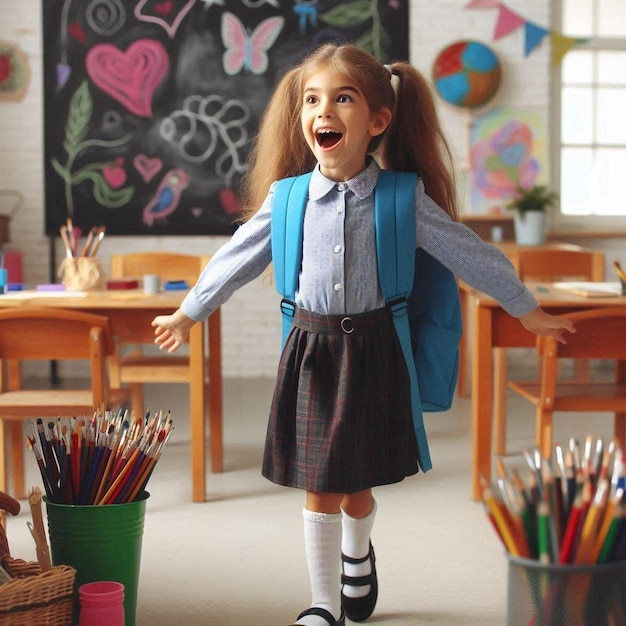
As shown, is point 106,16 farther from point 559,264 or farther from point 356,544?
point 356,544

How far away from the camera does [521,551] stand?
1.47m

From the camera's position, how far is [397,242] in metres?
2.27

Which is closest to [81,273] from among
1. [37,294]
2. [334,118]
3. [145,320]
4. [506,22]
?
[37,294]

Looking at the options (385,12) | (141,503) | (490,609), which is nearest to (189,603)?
(141,503)

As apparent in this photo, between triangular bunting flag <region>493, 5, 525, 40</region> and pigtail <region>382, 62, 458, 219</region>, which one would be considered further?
triangular bunting flag <region>493, 5, 525, 40</region>

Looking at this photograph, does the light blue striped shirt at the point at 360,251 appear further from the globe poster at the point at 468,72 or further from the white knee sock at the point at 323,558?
the globe poster at the point at 468,72

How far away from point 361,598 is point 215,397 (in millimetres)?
1688

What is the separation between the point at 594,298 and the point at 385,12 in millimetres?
3330

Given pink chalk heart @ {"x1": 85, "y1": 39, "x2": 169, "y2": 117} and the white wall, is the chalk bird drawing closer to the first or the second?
the white wall

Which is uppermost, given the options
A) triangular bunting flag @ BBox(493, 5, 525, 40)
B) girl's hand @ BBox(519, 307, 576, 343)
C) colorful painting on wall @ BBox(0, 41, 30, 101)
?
triangular bunting flag @ BBox(493, 5, 525, 40)

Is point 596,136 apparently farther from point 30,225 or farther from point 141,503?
point 141,503

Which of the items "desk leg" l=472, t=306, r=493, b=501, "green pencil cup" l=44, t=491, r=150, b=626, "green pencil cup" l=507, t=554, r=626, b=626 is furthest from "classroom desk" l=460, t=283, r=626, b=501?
"green pencil cup" l=507, t=554, r=626, b=626

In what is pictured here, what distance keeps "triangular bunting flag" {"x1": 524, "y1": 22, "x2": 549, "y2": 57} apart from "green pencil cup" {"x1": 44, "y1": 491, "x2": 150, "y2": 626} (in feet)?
16.0

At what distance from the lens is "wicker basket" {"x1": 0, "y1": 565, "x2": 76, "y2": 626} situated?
6.36ft
